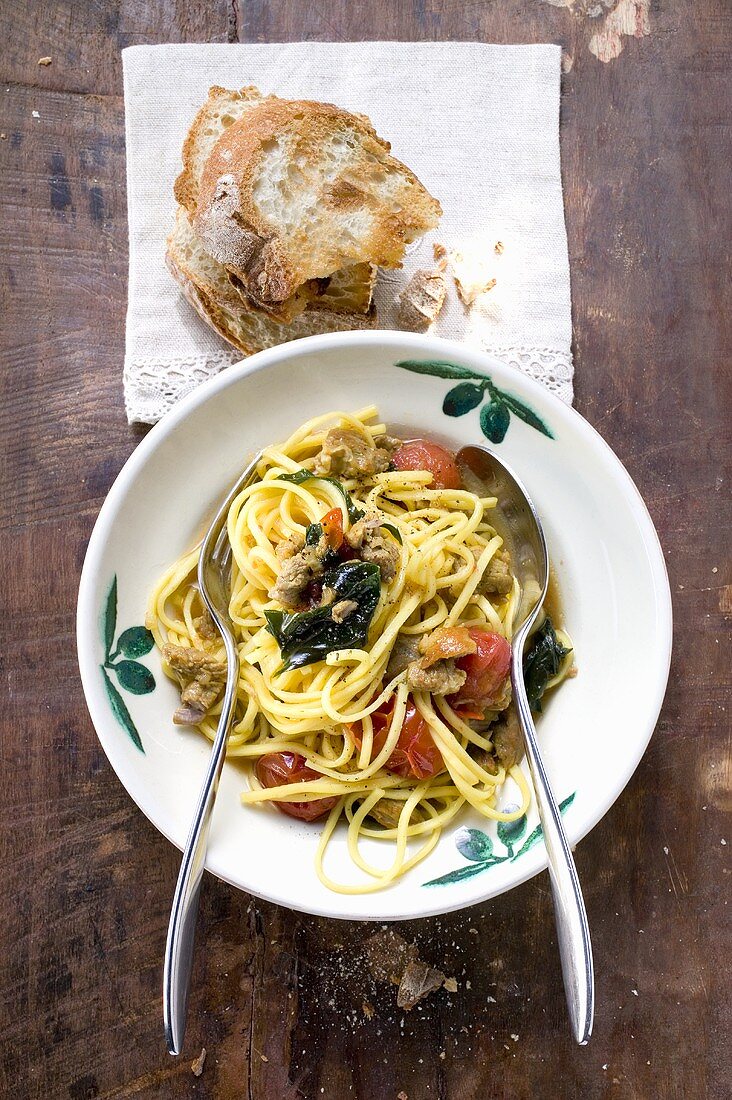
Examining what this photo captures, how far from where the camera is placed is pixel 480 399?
3.07 metres

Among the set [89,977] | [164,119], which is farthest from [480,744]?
[164,119]

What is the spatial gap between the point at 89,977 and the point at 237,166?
328 cm

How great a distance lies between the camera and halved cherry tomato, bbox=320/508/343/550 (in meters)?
2.85

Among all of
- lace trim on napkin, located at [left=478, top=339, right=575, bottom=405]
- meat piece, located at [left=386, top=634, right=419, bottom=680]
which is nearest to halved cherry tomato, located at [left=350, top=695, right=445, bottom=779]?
meat piece, located at [left=386, top=634, right=419, bottom=680]

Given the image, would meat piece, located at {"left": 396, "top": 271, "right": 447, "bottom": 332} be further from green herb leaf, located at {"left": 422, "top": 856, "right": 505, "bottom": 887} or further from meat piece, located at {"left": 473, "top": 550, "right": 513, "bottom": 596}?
green herb leaf, located at {"left": 422, "top": 856, "right": 505, "bottom": 887}

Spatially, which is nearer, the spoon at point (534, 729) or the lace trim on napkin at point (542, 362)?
the spoon at point (534, 729)

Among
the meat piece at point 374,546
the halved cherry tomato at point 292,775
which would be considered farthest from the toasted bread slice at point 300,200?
the halved cherry tomato at point 292,775

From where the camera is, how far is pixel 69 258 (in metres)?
3.56

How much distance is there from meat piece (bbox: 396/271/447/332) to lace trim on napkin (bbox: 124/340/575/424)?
0.83ft

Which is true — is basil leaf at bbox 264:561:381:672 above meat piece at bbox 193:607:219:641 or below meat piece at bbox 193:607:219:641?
above

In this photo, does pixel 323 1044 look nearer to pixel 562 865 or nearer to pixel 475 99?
pixel 562 865

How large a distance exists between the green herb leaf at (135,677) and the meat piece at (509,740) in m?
1.28

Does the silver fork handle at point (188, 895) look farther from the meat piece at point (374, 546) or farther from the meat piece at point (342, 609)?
the meat piece at point (374, 546)

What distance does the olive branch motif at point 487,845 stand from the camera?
293 centimetres
